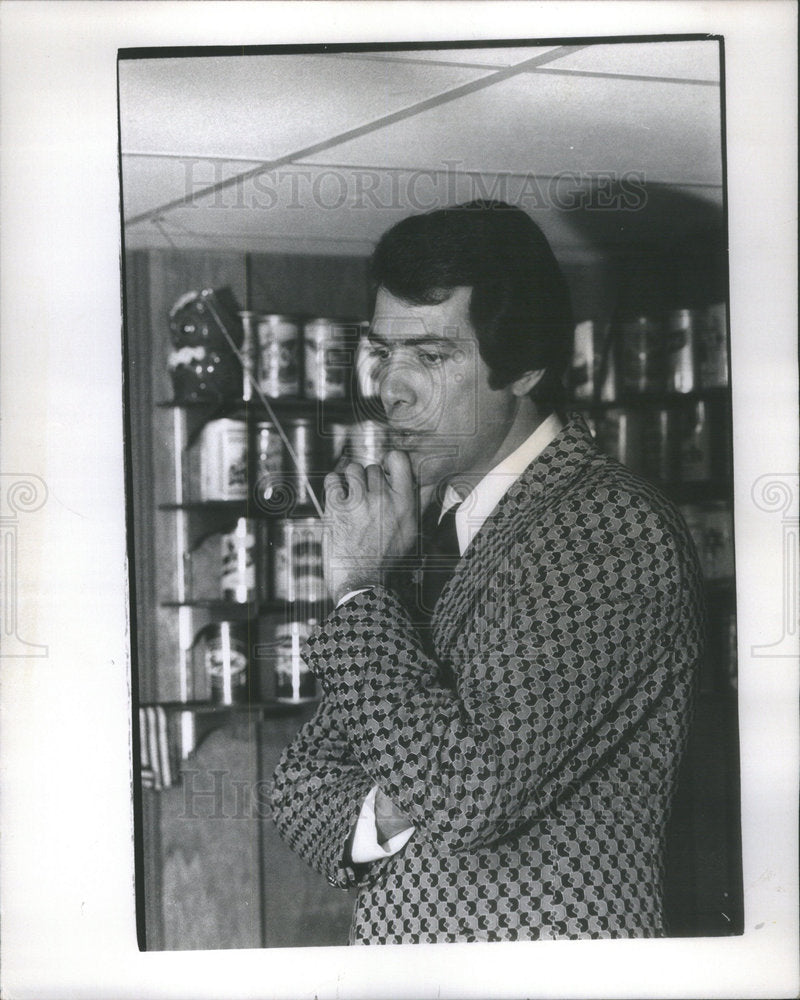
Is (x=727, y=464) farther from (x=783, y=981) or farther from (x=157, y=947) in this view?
(x=157, y=947)

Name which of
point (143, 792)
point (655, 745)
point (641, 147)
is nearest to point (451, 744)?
point (655, 745)

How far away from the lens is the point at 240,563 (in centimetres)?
120

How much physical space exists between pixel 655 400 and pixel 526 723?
465 millimetres

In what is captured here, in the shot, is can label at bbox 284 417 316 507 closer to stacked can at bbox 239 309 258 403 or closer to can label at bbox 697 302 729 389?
stacked can at bbox 239 309 258 403

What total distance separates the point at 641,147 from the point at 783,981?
1126 mm

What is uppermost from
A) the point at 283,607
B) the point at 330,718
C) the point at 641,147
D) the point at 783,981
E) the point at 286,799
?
the point at 641,147

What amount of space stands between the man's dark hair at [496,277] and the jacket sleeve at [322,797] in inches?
19.9

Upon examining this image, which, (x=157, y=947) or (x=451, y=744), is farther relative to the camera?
(x=157, y=947)

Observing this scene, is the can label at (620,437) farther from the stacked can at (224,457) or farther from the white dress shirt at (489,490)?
the stacked can at (224,457)

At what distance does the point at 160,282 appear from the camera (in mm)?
1197

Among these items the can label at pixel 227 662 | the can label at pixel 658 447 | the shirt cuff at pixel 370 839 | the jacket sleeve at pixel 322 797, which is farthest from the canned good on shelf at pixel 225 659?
the can label at pixel 658 447

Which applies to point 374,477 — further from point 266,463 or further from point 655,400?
point 655,400

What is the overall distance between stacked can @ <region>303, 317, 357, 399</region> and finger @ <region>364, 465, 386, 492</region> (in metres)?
0.10

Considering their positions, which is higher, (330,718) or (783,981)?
(330,718)
